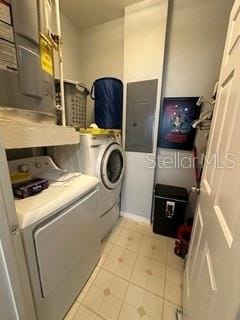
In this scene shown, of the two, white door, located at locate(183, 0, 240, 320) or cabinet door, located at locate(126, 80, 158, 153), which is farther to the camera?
cabinet door, located at locate(126, 80, 158, 153)

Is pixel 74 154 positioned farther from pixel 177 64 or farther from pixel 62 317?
pixel 177 64

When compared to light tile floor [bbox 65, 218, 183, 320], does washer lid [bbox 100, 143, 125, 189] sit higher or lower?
higher

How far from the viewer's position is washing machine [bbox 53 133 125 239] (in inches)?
57.2

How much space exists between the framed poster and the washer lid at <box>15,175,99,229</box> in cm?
124

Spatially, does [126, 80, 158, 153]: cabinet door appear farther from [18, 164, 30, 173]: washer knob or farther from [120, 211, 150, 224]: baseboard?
[18, 164, 30, 173]: washer knob

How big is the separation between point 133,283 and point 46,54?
1.95 m

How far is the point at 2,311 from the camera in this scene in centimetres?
64

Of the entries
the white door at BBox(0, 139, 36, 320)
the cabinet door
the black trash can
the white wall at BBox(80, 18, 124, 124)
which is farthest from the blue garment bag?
the white door at BBox(0, 139, 36, 320)

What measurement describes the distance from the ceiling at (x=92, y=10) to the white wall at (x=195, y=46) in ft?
1.86

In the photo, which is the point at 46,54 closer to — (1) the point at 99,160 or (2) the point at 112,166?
(1) the point at 99,160

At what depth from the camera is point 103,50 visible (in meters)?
2.20

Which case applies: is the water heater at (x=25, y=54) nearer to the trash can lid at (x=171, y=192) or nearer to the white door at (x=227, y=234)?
the white door at (x=227, y=234)

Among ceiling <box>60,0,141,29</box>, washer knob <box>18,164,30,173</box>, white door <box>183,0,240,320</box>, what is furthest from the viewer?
ceiling <box>60,0,141,29</box>

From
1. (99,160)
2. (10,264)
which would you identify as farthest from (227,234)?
(99,160)
